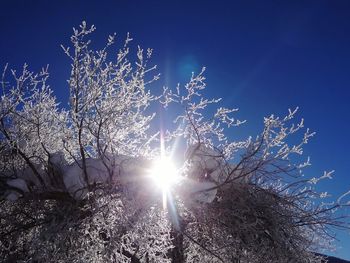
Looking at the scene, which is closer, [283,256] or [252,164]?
[252,164]

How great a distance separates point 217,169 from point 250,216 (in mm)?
960

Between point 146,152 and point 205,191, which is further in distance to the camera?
point 146,152

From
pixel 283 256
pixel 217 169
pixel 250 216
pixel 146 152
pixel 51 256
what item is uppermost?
pixel 146 152

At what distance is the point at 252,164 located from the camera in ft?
19.9

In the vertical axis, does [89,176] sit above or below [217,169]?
below

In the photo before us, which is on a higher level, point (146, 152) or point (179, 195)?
point (146, 152)

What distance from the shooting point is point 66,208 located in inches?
235

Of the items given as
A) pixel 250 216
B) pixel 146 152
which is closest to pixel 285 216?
pixel 250 216

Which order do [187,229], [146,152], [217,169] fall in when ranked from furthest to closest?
1. [187,229]
2. [146,152]
3. [217,169]

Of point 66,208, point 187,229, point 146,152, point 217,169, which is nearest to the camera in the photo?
point 66,208

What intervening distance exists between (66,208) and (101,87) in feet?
6.16

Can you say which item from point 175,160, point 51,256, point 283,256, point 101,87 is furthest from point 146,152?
point 283,256

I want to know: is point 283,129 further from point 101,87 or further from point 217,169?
point 101,87

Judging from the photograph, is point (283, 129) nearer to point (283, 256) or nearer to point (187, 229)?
point (283, 256)
